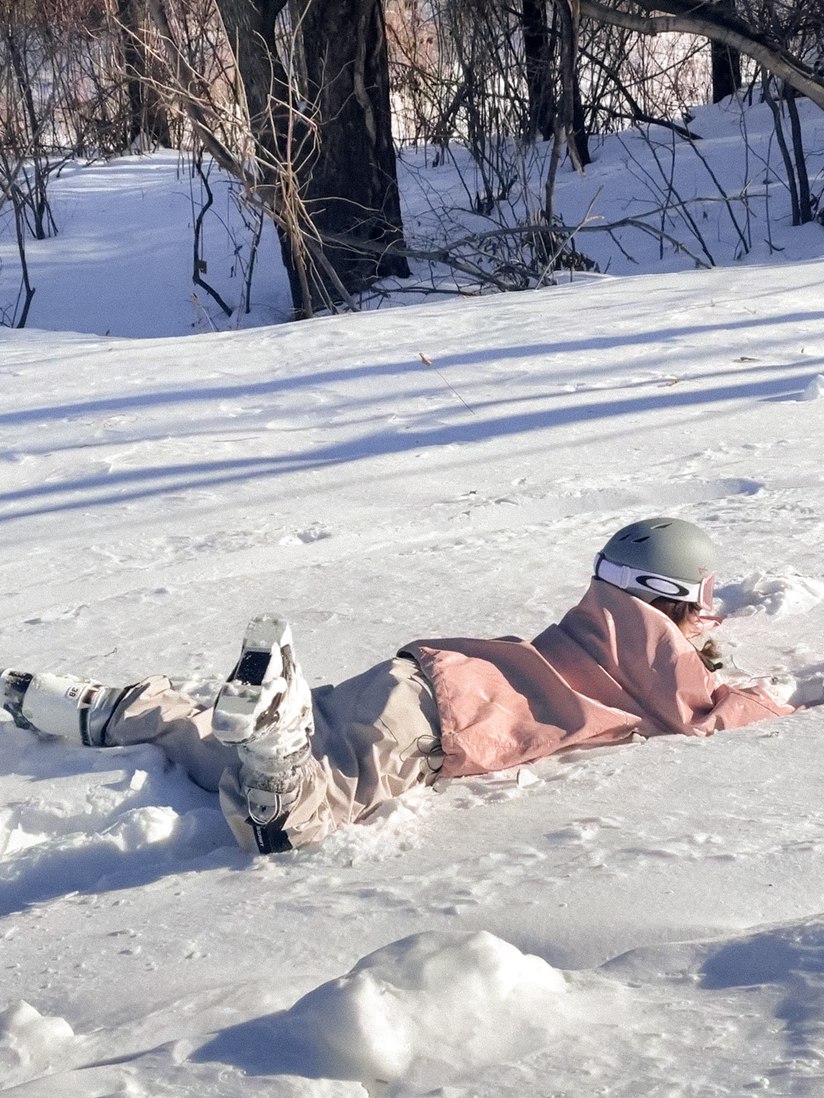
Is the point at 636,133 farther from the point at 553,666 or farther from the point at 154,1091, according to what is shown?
the point at 154,1091

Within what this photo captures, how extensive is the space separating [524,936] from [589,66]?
1154 cm

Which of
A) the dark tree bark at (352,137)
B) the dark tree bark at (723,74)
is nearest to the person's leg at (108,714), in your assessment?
the dark tree bark at (352,137)

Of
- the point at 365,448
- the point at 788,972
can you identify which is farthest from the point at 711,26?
the point at 788,972

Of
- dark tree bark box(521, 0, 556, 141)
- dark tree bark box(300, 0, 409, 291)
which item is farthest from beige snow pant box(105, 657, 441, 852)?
dark tree bark box(521, 0, 556, 141)

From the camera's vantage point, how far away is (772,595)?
324 cm

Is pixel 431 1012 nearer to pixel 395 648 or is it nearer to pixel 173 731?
pixel 173 731

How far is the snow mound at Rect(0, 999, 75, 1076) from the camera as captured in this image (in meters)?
1.53

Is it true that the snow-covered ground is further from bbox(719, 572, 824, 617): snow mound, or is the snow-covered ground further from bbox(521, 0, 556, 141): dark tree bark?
bbox(521, 0, 556, 141): dark tree bark

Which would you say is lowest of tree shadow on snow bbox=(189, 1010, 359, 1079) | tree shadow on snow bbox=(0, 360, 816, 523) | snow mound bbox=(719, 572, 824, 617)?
snow mound bbox=(719, 572, 824, 617)

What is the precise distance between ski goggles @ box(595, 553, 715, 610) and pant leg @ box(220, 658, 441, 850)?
504 millimetres

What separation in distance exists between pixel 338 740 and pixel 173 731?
344mm

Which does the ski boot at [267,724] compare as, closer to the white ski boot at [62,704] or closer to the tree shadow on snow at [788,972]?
the white ski boot at [62,704]

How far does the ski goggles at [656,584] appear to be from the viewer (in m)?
2.75

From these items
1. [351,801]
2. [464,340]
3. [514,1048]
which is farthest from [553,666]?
[464,340]
